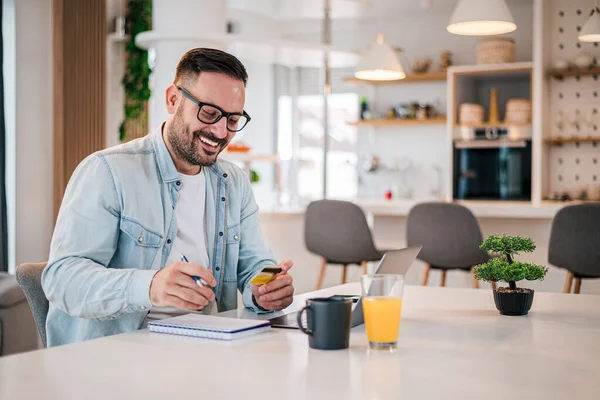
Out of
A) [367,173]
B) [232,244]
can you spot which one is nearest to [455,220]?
[232,244]

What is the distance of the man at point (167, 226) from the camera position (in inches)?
65.2

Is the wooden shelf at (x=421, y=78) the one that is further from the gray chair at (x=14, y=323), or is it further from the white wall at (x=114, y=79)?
the gray chair at (x=14, y=323)

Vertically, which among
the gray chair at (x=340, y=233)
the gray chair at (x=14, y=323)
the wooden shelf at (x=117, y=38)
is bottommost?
the gray chair at (x=14, y=323)

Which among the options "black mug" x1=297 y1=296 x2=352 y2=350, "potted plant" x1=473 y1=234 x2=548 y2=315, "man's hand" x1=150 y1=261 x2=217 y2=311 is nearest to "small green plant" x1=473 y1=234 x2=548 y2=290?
"potted plant" x1=473 y1=234 x2=548 y2=315

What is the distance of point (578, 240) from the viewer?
12.4ft

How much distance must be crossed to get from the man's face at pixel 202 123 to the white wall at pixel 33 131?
3.26 metres

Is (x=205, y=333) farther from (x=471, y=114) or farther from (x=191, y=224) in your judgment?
(x=471, y=114)

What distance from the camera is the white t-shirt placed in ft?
6.65

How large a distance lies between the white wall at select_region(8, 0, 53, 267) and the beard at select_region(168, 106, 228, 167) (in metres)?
3.26

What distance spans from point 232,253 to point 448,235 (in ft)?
7.55

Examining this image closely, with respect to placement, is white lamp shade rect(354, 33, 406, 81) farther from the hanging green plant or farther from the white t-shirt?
the white t-shirt

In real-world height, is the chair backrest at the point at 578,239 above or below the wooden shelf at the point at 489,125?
below

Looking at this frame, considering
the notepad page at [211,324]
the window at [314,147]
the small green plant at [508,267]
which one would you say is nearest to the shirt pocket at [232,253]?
the notepad page at [211,324]

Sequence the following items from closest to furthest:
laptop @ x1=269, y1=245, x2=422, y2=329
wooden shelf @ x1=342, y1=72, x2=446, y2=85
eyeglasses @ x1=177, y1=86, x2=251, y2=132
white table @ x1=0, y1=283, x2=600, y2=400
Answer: white table @ x1=0, y1=283, x2=600, y2=400 → laptop @ x1=269, y1=245, x2=422, y2=329 → eyeglasses @ x1=177, y1=86, x2=251, y2=132 → wooden shelf @ x1=342, y1=72, x2=446, y2=85
